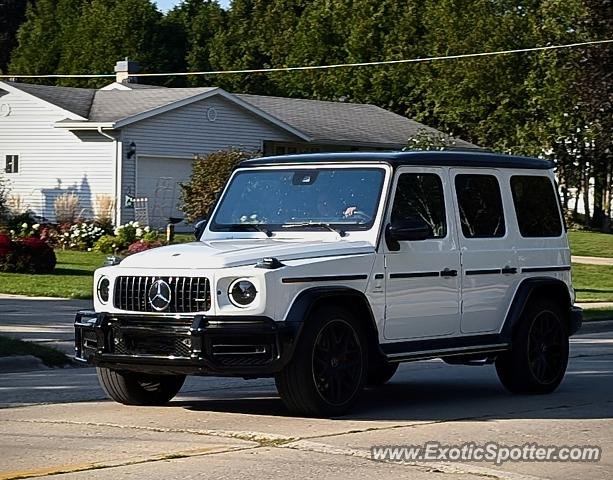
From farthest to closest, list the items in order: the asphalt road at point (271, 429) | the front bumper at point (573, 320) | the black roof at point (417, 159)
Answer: the front bumper at point (573, 320) → the black roof at point (417, 159) → the asphalt road at point (271, 429)

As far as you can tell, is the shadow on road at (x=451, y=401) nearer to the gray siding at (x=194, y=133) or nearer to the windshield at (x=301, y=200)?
the windshield at (x=301, y=200)

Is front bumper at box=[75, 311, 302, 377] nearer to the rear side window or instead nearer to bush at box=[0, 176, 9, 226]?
the rear side window

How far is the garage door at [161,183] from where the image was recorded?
4178cm

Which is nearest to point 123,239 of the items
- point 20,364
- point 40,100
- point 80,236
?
point 80,236

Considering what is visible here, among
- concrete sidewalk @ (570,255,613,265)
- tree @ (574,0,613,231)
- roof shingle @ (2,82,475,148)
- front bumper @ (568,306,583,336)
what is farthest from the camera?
roof shingle @ (2,82,475,148)

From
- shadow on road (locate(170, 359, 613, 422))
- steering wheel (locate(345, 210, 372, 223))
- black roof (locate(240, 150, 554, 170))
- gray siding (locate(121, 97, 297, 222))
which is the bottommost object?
shadow on road (locate(170, 359, 613, 422))

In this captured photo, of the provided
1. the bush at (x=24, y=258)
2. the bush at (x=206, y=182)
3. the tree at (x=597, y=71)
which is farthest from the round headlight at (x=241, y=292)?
the bush at (x=206, y=182)

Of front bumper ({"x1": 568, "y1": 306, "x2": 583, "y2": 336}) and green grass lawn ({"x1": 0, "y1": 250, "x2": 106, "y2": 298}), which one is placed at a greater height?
front bumper ({"x1": 568, "y1": 306, "x2": 583, "y2": 336})

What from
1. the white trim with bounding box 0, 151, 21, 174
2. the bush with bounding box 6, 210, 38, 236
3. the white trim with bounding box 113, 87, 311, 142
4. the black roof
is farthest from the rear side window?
the white trim with bounding box 0, 151, 21, 174

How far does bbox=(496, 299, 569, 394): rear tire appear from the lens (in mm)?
12227

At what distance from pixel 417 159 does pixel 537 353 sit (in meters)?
2.19

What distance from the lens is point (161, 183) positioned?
4247 cm

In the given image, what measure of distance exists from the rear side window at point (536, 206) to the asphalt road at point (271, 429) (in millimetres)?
1500

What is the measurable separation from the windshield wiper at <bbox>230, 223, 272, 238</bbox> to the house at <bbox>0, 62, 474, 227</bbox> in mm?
28706
